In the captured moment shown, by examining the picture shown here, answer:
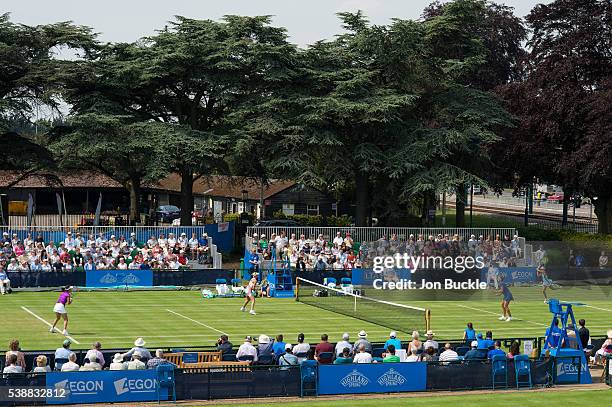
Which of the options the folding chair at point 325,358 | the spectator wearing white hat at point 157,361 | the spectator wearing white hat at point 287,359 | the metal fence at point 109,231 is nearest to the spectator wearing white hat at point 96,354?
the spectator wearing white hat at point 157,361

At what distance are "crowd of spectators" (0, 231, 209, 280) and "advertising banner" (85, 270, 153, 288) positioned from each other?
1.18ft

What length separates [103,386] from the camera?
24.6m

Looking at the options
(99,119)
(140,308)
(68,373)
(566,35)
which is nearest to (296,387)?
(68,373)

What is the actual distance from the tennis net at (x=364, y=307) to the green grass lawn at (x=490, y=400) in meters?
7.78

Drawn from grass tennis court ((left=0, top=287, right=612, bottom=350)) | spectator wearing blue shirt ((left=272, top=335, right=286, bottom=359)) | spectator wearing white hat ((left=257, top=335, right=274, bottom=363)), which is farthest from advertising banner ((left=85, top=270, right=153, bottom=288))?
spectator wearing white hat ((left=257, top=335, right=274, bottom=363))

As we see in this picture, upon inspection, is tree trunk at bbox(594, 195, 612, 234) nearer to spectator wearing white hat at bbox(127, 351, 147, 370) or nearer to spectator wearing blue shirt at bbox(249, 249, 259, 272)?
spectator wearing blue shirt at bbox(249, 249, 259, 272)

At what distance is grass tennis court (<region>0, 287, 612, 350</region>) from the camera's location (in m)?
35.5

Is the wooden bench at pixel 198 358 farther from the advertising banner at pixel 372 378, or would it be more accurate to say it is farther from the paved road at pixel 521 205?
the paved road at pixel 521 205

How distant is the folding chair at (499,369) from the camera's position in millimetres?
27078

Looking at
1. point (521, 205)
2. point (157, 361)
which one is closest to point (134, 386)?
point (157, 361)

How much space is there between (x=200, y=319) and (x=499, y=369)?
1582cm

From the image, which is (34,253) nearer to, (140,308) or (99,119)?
(140,308)

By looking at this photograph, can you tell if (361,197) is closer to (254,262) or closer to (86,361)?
(254,262)

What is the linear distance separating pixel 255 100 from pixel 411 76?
981cm
